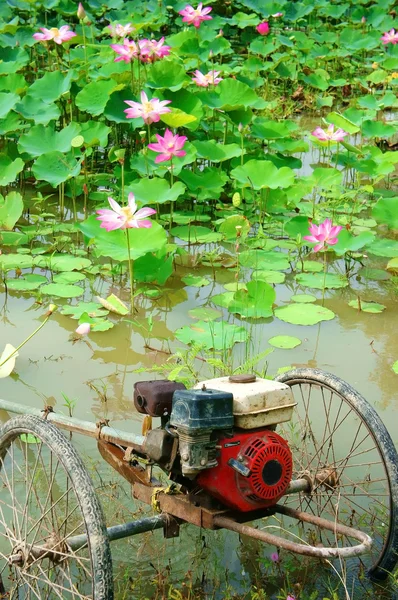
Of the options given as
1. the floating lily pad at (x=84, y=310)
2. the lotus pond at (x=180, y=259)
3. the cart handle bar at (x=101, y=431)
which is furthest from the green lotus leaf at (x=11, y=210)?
the cart handle bar at (x=101, y=431)

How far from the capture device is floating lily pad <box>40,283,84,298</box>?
4.21 metres

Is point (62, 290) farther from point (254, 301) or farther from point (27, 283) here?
point (254, 301)

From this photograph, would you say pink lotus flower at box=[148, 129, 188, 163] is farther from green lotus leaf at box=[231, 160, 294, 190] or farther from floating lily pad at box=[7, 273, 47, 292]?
floating lily pad at box=[7, 273, 47, 292]

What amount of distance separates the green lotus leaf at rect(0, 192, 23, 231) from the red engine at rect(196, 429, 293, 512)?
2.94 meters

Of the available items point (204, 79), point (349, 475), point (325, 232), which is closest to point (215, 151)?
point (204, 79)

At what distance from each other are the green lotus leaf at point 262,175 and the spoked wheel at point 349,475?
6.19 feet

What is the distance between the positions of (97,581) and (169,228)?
326 centimetres

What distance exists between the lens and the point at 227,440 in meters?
2.18

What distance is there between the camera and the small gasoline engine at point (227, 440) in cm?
212

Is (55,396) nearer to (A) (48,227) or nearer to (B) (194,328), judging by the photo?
(B) (194,328)

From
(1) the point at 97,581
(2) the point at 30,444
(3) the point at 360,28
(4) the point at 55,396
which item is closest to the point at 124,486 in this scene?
(2) the point at 30,444

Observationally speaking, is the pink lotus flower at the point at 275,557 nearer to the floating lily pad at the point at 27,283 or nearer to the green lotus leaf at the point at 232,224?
the floating lily pad at the point at 27,283

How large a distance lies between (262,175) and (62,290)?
1389 mm

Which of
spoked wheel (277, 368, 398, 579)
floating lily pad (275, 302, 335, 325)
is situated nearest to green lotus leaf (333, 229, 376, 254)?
floating lily pad (275, 302, 335, 325)
